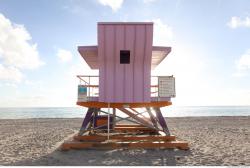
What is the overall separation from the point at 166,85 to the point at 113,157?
4435 mm

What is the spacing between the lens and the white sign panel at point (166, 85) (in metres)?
14.0

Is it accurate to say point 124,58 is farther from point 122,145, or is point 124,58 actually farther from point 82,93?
point 122,145

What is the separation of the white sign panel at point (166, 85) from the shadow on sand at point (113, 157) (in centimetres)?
270

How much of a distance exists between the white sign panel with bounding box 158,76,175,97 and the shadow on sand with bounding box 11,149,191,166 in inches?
106

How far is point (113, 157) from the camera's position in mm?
11719

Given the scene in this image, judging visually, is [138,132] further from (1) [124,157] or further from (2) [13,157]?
(2) [13,157]

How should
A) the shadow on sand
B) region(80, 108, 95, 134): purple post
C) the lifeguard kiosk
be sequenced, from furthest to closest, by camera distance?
region(80, 108, 95, 134): purple post
the lifeguard kiosk
the shadow on sand

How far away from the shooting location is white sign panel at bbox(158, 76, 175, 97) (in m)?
14.0

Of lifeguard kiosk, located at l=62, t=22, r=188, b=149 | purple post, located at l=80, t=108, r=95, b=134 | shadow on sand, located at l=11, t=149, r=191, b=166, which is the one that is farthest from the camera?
purple post, located at l=80, t=108, r=95, b=134

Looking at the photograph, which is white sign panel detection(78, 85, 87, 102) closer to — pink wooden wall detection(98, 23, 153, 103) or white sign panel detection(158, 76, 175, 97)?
pink wooden wall detection(98, 23, 153, 103)

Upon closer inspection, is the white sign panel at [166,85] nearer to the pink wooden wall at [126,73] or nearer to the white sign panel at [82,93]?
the pink wooden wall at [126,73]

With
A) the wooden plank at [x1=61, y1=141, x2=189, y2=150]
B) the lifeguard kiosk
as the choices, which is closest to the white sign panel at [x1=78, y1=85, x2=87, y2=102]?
the lifeguard kiosk

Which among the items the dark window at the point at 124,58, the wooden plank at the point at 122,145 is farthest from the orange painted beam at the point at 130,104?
the dark window at the point at 124,58

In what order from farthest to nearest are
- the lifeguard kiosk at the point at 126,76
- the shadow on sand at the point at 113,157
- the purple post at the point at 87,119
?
the purple post at the point at 87,119, the lifeguard kiosk at the point at 126,76, the shadow on sand at the point at 113,157
